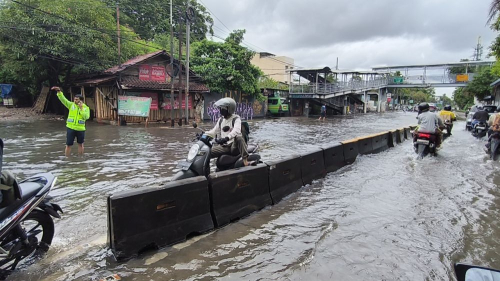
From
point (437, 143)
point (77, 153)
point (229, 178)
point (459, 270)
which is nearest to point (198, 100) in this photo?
point (77, 153)

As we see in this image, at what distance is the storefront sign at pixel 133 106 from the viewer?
59.5 ft

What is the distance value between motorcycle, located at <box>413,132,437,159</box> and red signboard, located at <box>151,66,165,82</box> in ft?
51.8

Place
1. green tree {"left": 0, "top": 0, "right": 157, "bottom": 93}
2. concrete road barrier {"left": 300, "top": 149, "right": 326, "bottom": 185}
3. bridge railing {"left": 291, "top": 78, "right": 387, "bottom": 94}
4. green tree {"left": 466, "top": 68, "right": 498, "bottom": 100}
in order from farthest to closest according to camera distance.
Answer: bridge railing {"left": 291, "top": 78, "right": 387, "bottom": 94}, green tree {"left": 466, "top": 68, "right": 498, "bottom": 100}, green tree {"left": 0, "top": 0, "right": 157, "bottom": 93}, concrete road barrier {"left": 300, "top": 149, "right": 326, "bottom": 185}

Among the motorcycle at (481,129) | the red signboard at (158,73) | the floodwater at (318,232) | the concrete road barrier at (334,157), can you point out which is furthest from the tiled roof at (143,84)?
the motorcycle at (481,129)

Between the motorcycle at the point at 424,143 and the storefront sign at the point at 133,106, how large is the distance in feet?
48.4

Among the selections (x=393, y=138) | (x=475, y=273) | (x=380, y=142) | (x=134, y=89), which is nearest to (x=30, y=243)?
(x=475, y=273)

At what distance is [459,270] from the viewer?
138cm

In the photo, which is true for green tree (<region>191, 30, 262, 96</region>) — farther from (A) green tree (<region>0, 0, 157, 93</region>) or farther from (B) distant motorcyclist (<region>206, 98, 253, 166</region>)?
(B) distant motorcyclist (<region>206, 98, 253, 166</region>)

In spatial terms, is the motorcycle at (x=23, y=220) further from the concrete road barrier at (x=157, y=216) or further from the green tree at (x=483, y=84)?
the green tree at (x=483, y=84)

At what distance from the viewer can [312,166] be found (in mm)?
6320

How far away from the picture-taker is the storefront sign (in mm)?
18125

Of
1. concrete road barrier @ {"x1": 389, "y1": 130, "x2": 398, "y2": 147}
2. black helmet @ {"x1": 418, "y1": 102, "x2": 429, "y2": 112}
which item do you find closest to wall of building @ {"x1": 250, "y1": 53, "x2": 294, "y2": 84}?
concrete road barrier @ {"x1": 389, "y1": 130, "x2": 398, "y2": 147}

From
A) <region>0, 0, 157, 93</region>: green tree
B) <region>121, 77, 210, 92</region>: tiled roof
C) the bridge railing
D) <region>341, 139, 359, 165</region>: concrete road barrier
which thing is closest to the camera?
<region>341, 139, 359, 165</region>: concrete road barrier

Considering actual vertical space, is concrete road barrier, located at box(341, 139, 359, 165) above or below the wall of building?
below
